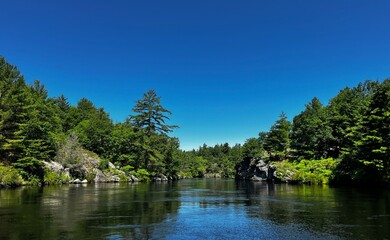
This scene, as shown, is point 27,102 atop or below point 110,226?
atop

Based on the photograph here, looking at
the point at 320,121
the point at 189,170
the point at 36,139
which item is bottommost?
the point at 189,170

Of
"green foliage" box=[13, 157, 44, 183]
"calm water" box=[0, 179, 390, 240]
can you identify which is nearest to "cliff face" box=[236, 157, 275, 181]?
"green foliage" box=[13, 157, 44, 183]

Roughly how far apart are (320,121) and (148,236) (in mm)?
78936

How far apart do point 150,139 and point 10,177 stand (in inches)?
1879

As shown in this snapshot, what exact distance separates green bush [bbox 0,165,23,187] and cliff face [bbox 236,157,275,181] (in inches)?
2668

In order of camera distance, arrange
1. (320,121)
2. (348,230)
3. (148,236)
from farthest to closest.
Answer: (320,121), (348,230), (148,236)

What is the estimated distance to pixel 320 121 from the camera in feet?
275

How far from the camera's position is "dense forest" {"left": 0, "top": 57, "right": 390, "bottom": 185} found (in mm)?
49562

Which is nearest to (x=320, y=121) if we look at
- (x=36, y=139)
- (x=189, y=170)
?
(x=36, y=139)

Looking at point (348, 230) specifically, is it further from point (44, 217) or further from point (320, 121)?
point (320, 121)

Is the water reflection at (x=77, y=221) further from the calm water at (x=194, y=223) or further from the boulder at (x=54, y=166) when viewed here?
the boulder at (x=54, y=166)

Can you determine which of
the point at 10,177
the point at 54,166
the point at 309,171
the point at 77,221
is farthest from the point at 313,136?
the point at 77,221

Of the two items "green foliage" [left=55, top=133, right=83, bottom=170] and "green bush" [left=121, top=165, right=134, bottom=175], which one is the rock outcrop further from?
"green bush" [left=121, top=165, right=134, bottom=175]

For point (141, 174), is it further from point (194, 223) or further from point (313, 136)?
point (194, 223)
